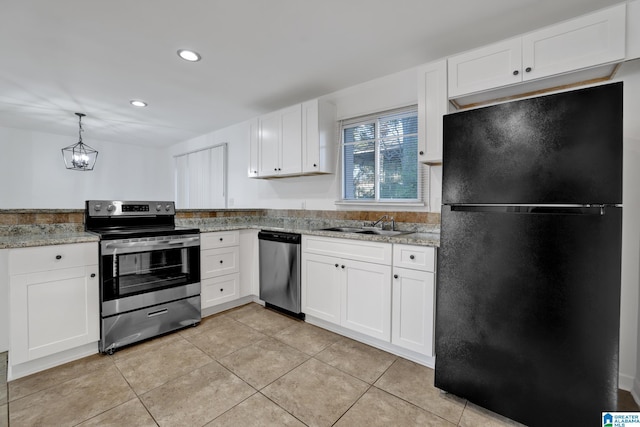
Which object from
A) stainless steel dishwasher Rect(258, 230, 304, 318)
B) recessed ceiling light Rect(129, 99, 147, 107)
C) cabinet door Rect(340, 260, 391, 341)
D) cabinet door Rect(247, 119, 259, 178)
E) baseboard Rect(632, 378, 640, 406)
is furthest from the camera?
cabinet door Rect(247, 119, 259, 178)

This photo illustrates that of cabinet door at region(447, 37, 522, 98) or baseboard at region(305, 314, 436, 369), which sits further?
baseboard at region(305, 314, 436, 369)

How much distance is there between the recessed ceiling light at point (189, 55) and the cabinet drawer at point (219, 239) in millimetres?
1670

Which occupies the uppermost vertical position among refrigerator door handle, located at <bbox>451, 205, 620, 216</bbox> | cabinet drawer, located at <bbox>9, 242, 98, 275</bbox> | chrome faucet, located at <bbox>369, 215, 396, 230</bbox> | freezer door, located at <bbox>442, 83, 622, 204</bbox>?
freezer door, located at <bbox>442, 83, 622, 204</bbox>

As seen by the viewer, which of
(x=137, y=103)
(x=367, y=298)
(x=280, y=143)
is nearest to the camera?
(x=367, y=298)

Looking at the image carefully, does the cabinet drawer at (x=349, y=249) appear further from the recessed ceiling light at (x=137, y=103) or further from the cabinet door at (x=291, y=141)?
the recessed ceiling light at (x=137, y=103)

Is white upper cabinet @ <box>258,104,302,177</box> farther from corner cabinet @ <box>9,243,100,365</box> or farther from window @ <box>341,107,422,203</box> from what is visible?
corner cabinet @ <box>9,243,100,365</box>

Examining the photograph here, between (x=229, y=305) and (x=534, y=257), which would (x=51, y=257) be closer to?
(x=229, y=305)

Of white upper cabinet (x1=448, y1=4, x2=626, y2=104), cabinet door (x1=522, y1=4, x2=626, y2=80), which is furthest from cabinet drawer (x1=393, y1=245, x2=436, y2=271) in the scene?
cabinet door (x1=522, y1=4, x2=626, y2=80)

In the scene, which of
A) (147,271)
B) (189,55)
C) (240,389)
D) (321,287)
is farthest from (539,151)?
(147,271)

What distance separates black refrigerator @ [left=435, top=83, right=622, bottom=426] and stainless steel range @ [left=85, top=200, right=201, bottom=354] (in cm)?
233

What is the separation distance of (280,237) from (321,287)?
2.34 feet

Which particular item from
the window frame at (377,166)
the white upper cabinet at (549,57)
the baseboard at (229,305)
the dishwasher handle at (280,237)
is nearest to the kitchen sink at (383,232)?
the window frame at (377,166)

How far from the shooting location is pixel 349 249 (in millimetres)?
2523

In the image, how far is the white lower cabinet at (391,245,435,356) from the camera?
2.07 m
